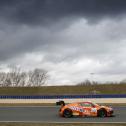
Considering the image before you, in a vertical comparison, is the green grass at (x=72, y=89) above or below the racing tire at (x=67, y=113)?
above

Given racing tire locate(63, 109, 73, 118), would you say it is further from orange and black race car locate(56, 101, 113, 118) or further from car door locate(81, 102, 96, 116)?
car door locate(81, 102, 96, 116)

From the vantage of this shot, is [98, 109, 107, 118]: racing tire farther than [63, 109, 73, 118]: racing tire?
No

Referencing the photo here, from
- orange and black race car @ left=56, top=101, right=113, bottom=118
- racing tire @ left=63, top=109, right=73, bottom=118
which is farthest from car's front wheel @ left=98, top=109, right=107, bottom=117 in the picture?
racing tire @ left=63, top=109, right=73, bottom=118

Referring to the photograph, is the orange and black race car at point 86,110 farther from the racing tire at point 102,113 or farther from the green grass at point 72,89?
the green grass at point 72,89

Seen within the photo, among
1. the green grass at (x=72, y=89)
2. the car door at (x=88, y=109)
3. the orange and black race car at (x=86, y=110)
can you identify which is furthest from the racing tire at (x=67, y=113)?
the green grass at (x=72, y=89)

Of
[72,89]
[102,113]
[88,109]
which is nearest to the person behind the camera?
[102,113]

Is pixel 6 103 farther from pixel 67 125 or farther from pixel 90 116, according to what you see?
pixel 67 125

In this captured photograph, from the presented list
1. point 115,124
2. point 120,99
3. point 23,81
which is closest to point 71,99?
point 120,99

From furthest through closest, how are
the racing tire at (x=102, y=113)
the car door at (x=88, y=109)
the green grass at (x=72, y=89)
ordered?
the green grass at (x=72, y=89)
the car door at (x=88, y=109)
the racing tire at (x=102, y=113)

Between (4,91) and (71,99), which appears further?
(4,91)

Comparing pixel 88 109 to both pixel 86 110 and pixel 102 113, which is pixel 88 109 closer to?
pixel 86 110

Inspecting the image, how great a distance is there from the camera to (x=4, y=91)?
67.4m

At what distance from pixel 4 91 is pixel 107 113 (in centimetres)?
4753

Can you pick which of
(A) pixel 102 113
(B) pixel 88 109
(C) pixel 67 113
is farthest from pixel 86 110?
(C) pixel 67 113
